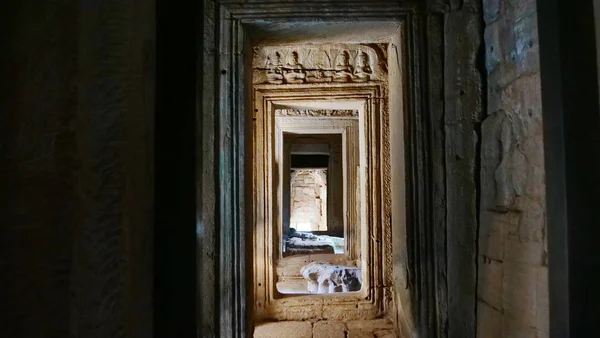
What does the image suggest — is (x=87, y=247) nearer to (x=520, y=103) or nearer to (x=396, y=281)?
(x=520, y=103)

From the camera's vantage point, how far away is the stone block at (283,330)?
3332mm

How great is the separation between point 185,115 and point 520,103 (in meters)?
1.58

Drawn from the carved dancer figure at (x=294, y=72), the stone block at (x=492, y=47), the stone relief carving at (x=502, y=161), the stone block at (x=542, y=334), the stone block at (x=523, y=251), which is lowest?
the stone block at (x=542, y=334)

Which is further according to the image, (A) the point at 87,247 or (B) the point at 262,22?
(B) the point at 262,22

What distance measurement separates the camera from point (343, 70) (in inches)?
157

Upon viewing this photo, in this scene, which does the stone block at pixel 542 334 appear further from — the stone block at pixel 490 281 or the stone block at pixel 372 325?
the stone block at pixel 372 325

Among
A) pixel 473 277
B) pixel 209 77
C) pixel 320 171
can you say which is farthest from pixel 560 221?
pixel 320 171

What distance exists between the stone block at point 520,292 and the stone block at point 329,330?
1727 millimetres

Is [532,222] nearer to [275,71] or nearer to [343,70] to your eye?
[343,70]

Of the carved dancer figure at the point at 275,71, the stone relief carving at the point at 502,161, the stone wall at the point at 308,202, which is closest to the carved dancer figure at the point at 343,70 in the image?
the carved dancer figure at the point at 275,71

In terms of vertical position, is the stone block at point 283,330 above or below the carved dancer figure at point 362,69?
below

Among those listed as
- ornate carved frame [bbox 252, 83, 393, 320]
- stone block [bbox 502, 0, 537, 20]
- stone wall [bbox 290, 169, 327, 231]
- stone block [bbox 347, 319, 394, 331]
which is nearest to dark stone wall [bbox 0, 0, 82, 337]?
stone block [bbox 502, 0, 537, 20]

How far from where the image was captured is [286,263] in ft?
20.1

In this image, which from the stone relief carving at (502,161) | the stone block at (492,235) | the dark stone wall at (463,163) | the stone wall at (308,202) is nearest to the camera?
the stone relief carving at (502,161)
